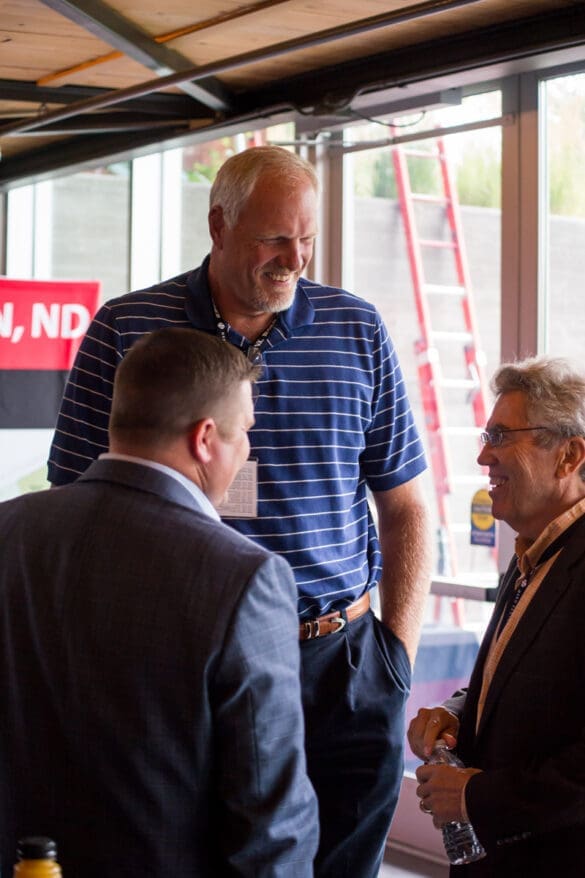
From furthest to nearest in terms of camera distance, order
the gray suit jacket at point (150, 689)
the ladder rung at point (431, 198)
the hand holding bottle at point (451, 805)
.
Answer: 1. the ladder rung at point (431, 198)
2. the hand holding bottle at point (451, 805)
3. the gray suit jacket at point (150, 689)

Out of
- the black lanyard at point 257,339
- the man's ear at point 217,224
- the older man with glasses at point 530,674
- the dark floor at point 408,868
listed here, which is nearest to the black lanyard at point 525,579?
the older man with glasses at point 530,674

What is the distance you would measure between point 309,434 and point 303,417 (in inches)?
1.5

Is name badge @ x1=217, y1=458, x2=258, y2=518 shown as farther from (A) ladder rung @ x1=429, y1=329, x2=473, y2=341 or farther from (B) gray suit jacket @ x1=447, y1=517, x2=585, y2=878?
(A) ladder rung @ x1=429, y1=329, x2=473, y2=341

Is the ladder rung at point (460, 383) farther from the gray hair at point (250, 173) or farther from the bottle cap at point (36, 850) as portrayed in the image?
the bottle cap at point (36, 850)

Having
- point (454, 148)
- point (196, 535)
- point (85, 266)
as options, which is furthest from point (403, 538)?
point (85, 266)

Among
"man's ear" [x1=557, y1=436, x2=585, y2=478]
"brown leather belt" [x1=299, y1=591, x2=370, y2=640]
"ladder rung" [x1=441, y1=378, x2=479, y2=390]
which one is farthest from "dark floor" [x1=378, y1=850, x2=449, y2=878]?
"man's ear" [x1=557, y1=436, x2=585, y2=478]

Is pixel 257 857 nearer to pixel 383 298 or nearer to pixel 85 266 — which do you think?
pixel 383 298

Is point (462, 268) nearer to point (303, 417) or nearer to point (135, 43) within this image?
point (135, 43)

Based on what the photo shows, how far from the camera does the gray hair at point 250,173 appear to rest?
240 centimetres

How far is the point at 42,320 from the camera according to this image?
5.70 m

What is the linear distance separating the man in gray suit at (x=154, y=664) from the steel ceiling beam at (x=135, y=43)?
203 centimetres

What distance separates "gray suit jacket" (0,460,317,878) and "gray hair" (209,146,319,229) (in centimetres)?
99

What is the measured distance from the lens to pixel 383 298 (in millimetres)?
5035

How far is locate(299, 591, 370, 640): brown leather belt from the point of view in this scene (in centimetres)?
238
